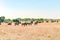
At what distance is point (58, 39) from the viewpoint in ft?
78.3

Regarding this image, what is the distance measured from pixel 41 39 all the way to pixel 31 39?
49.0 inches

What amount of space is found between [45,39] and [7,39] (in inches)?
189

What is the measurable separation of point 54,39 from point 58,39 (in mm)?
532

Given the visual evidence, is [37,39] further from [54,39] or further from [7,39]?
[7,39]

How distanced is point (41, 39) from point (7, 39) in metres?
4.18

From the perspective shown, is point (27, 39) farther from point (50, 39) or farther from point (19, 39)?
point (50, 39)

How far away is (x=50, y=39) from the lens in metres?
23.7

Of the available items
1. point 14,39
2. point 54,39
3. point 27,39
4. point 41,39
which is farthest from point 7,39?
point 54,39

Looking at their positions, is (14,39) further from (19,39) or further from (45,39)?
(45,39)

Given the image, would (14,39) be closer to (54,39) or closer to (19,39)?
(19,39)

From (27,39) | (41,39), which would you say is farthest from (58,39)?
(27,39)

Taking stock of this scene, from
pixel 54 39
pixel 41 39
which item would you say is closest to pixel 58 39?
pixel 54 39

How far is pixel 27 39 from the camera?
2288cm

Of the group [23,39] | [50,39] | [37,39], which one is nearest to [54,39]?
[50,39]
